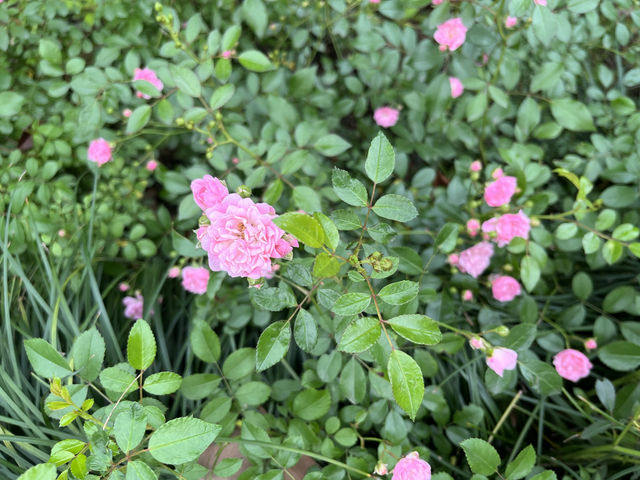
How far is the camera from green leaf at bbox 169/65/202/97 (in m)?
0.94

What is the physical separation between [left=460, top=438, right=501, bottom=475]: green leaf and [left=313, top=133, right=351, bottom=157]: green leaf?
2.26 ft

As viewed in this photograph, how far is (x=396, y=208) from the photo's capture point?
0.68 meters

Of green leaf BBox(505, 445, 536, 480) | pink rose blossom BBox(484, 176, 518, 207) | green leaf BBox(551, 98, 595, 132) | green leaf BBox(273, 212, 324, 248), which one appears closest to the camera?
green leaf BBox(273, 212, 324, 248)

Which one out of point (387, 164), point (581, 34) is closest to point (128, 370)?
point (387, 164)

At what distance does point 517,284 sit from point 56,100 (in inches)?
56.0

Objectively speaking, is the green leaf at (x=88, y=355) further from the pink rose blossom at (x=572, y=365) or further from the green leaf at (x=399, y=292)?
the pink rose blossom at (x=572, y=365)

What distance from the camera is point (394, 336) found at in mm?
768

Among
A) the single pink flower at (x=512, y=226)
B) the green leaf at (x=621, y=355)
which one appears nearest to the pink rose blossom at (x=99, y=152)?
the single pink flower at (x=512, y=226)

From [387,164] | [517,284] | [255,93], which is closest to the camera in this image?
[387,164]

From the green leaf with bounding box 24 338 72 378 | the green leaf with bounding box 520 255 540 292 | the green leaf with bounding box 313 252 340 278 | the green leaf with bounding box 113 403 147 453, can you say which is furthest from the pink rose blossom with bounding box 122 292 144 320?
the green leaf with bounding box 520 255 540 292

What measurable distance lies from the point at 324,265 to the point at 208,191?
207 mm

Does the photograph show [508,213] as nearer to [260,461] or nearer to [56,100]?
[260,461]

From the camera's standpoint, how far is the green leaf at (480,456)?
2.55 feet

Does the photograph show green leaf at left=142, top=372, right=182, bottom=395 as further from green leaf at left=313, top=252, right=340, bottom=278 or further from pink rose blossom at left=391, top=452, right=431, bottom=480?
pink rose blossom at left=391, top=452, right=431, bottom=480
